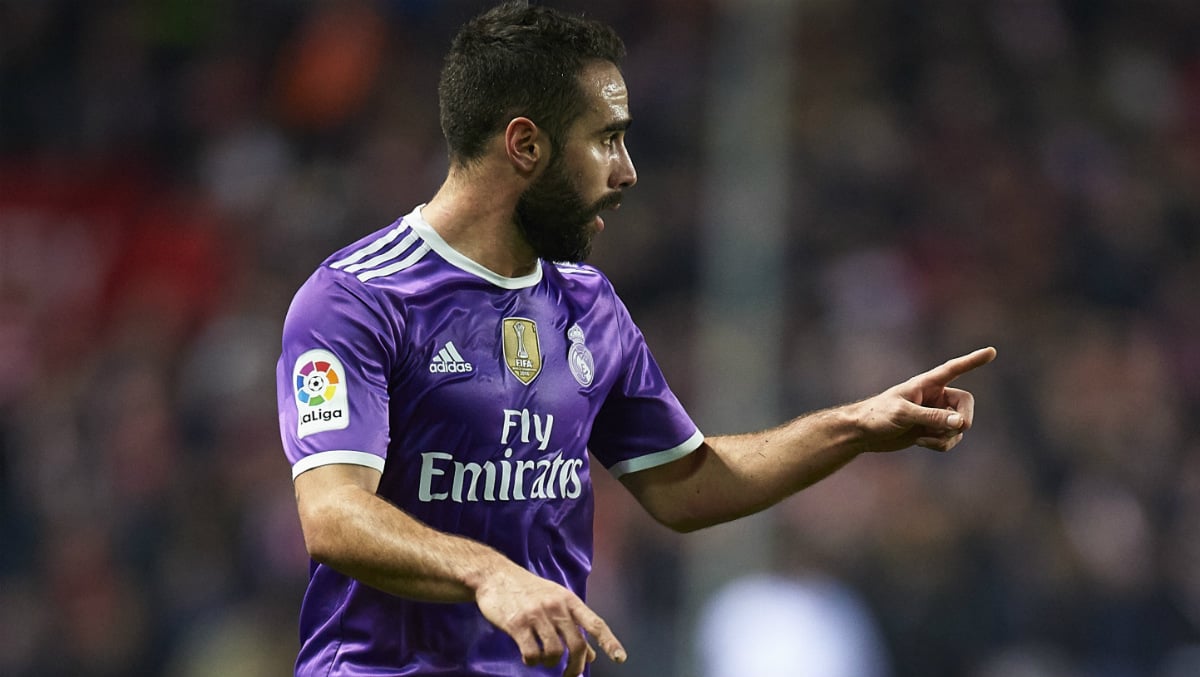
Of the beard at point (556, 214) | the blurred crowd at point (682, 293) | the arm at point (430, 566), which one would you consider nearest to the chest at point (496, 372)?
the beard at point (556, 214)

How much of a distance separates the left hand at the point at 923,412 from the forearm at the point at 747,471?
0.21ft

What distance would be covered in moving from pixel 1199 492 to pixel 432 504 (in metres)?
6.87

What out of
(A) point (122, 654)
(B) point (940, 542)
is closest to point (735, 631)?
(B) point (940, 542)

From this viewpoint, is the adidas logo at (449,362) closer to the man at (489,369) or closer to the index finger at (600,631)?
the man at (489,369)

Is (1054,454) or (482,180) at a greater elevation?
(482,180)

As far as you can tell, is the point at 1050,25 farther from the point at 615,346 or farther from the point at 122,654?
the point at 615,346

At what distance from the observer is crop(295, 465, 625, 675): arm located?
127 inches

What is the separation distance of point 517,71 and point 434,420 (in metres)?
0.80

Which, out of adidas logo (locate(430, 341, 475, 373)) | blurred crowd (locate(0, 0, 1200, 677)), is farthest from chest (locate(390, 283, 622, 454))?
blurred crowd (locate(0, 0, 1200, 677))

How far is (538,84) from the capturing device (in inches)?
164

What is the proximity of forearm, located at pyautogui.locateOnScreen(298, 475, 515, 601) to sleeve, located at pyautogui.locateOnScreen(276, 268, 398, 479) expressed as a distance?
16cm

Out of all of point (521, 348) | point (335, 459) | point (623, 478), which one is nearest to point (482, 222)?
point (521, 348)

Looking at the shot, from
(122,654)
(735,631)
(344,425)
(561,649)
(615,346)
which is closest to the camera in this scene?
(561,649)

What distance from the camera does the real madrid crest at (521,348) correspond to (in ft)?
13.5
